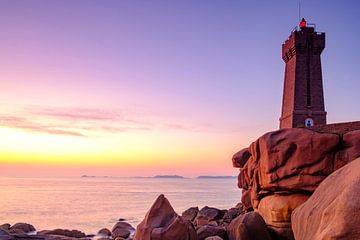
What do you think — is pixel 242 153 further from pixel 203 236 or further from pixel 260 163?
pixel 203 236

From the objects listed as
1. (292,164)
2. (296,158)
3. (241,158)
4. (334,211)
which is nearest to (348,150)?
(296,158)

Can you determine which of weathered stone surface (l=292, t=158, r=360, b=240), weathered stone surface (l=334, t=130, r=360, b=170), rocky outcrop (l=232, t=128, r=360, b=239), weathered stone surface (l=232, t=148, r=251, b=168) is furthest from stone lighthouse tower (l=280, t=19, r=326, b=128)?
weathered stone surface (l=292, t=158, r=360, b=240)

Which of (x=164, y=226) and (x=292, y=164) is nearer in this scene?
(x=292, y=164)

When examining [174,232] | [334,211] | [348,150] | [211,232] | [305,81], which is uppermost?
[305,81]

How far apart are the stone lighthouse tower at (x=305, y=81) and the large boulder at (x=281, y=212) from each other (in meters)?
21.2

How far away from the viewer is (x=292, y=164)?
14461 millimetres

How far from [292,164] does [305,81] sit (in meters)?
23.4

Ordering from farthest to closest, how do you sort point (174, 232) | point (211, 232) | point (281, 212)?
1. point (211, 232)
2. point (281, 212)
3. point (174, 232)

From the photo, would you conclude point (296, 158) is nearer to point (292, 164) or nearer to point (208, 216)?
point (292, 164)

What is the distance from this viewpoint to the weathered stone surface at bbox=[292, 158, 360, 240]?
639cm

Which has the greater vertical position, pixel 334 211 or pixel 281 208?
pixel 334 211

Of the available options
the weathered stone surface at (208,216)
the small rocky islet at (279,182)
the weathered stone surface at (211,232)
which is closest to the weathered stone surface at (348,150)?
the small rocky islet at (279,182)

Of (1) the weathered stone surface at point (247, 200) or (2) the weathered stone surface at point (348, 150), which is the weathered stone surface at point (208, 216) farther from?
(2) the weathered stone surface at point (348, 150)

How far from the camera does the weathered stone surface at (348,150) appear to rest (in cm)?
1327
